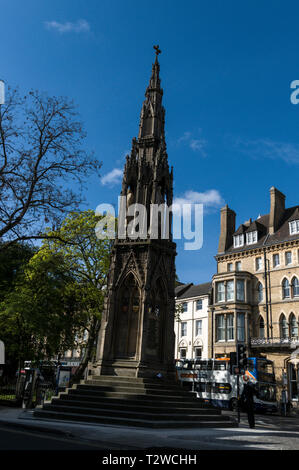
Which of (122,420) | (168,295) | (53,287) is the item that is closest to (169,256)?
(168,295)

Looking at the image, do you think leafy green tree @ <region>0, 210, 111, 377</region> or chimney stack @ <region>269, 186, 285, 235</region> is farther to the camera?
chimney stack @ <region>269, 186, 285, 235</region>

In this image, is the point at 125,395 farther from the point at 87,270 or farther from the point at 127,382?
the point at 87,270

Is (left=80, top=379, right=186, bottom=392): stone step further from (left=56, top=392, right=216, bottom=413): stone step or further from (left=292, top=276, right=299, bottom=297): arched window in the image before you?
(left=292, top=276, right=299, bottom=297): arched window

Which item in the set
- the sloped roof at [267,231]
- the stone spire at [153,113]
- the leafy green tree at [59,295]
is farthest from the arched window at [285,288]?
the stone spire at [153,113]

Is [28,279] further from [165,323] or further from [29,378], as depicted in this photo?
[165,323]

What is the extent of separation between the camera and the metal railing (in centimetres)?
3609

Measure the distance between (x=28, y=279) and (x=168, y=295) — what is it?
1264 centimetres

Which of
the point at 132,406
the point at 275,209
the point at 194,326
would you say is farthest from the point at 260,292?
the point at 132,406

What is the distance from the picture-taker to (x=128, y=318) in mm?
16172

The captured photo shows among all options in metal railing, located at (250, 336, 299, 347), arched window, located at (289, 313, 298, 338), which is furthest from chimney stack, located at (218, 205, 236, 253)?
metal railing, located at (250, 336, 299, 347)

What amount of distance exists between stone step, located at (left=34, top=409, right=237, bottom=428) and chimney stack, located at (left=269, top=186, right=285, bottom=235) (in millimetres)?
32310

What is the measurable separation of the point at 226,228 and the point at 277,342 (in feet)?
50.7

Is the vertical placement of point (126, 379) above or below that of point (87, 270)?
below

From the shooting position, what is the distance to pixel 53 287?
25891 millimetres
